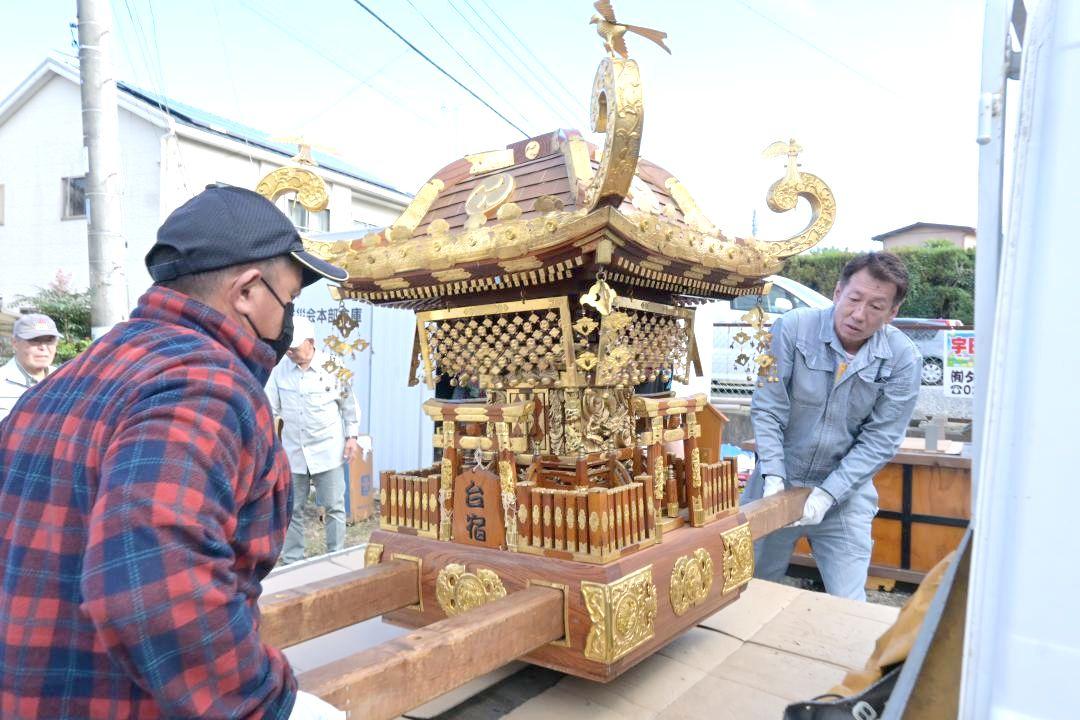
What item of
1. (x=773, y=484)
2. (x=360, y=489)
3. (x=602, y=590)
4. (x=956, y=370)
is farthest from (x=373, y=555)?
(x=360, y=489)

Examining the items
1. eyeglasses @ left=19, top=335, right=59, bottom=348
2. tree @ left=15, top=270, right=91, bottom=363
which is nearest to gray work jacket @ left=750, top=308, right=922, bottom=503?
eyeglasses @ left=19, top=335, right=59, bottom=348

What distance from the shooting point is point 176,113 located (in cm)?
1102

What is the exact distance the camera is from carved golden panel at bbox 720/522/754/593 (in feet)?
8.02

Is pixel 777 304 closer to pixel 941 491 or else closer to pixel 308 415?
pixel 941 491

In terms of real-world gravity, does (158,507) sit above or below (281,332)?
below

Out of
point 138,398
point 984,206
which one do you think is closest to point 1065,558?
point 984,206

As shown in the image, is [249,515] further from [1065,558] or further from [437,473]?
[437,473]

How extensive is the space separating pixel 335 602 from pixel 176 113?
11573 mm

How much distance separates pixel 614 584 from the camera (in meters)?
1.86

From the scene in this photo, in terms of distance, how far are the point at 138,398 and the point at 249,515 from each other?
26cm

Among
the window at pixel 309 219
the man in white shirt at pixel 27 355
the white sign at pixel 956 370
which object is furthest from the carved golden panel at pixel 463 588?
the window at pixel 309 219

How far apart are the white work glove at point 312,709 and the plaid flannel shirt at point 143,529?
0.11 metres

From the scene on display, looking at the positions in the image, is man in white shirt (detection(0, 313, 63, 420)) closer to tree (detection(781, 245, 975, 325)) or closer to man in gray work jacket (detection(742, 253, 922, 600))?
man in gray work jacket (detection(742, 253, 922, 600))

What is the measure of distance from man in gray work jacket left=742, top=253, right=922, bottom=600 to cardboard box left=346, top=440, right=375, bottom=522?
454 cm
